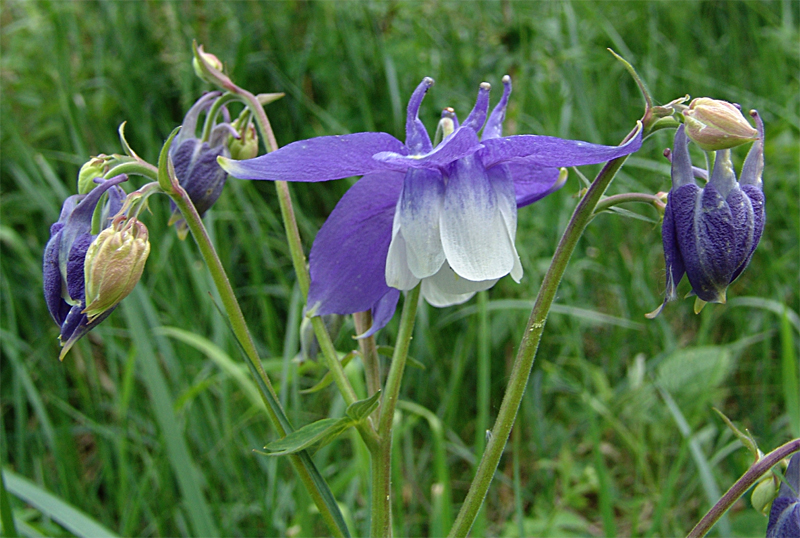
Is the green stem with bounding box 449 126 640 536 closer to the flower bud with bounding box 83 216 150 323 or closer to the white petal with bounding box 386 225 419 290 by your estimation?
the white petal with bounding box 386 225 419 290

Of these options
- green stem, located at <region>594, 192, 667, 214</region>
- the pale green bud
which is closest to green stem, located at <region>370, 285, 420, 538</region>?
green stem, located at <region>594, 192, 667, 214</region>

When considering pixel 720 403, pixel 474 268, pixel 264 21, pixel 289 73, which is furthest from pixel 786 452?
pixel 264 21

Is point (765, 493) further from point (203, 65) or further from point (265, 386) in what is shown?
point (203, 65)

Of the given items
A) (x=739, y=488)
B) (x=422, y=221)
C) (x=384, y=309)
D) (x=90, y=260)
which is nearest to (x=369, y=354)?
(x=384, y=309)

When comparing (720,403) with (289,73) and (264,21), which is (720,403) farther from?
(264,21)

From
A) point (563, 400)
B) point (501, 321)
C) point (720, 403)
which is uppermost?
point (501, 321)

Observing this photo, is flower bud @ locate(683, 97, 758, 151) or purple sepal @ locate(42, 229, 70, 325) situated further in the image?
purple sepal @ locate(42, 229, 70, 325)
